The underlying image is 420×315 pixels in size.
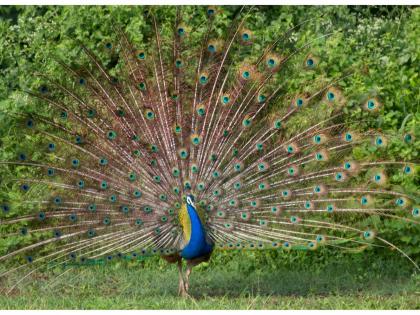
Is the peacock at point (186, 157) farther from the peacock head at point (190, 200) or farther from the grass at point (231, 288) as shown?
the grass at point (231, 288)

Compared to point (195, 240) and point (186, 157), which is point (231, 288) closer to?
point (195, 240)

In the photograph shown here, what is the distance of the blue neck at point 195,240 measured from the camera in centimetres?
762

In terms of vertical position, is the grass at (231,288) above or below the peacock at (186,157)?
below

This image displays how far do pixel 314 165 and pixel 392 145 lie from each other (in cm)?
118

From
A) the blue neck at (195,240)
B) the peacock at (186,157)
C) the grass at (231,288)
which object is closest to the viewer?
the grass at (231,288)

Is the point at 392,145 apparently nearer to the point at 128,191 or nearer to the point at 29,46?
the point at 128,191

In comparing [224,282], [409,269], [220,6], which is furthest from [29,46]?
[409,269]

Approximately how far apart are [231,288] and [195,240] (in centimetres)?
89

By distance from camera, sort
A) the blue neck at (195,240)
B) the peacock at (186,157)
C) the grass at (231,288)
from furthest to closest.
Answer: the peacock at (186,157) → the blue neck at (195,240) → the grass at (231,288)

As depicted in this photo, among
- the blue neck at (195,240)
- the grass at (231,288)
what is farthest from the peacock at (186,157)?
the grass at (231,288)

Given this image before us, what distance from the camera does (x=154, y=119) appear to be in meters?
7.82

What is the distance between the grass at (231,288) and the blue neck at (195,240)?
14.8 inches

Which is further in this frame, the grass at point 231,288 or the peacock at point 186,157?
the peacock at point 186,157

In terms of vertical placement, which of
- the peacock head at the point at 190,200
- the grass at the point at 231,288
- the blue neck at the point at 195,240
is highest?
the peacock head at the point at 190,200
